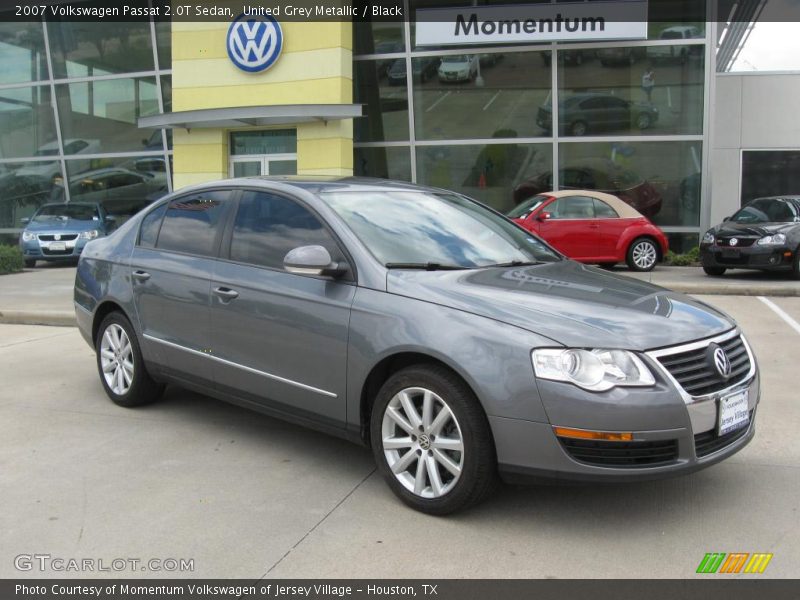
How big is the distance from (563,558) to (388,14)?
1618cm

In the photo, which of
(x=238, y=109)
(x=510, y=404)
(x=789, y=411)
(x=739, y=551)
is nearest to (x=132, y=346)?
(x=510, y=404)

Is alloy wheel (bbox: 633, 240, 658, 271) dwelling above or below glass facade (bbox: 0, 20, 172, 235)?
below

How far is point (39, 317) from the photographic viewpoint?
962cm

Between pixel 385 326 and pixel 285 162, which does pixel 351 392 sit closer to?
pixel 385 326

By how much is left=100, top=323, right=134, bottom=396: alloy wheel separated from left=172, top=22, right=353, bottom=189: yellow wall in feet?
36.0

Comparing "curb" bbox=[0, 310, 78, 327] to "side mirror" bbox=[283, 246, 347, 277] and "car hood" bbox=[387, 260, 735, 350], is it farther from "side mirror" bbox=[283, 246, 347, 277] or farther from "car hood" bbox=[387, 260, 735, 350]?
"car hood" bbox=[387, 260, 735, 350]

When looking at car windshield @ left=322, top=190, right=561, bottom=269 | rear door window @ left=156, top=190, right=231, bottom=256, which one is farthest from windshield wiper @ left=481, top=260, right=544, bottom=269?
rear door window @ left=156, top=190, right=231, bottom=256

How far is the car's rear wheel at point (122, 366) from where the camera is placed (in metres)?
5.37

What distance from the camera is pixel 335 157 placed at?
55.2 feet

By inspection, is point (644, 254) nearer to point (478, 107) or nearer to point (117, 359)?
point (478, 107)

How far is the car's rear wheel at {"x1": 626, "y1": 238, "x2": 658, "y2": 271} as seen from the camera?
46.0ft

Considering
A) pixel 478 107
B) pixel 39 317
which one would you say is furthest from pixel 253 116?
pixel 39 317

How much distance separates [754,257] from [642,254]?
82.6 inches

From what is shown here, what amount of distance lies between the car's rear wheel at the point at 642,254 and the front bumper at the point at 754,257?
4.24 ft
